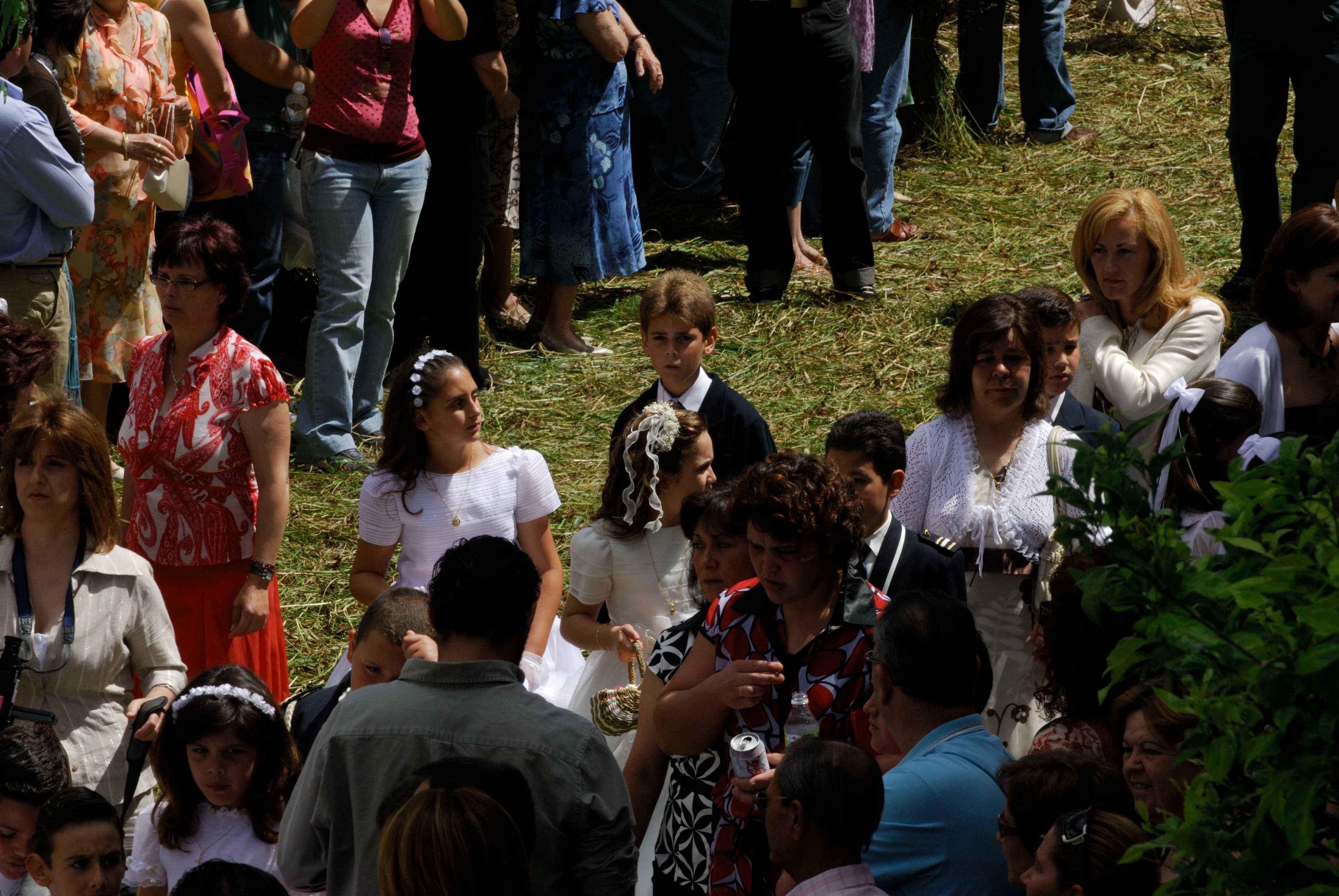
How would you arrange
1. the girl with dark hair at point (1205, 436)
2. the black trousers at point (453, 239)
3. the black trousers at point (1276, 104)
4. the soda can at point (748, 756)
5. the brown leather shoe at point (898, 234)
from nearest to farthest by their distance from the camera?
the soda can at point (748, 756)
the girl with dark hair at point (1205, 436)
the black trousers at point (453, 239)
the black trousers at point (1276, 104)
the brown leather shoe at point (898, 234)

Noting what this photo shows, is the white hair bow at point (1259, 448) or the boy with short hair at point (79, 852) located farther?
the white hair bow at point (1259, 448)

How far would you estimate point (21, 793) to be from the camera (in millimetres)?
3660

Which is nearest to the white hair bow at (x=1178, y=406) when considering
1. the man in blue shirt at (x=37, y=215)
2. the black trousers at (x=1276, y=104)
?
the black trousers at (x=1276, y=104)

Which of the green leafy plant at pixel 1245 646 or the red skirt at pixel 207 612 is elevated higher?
the green leafy plant at pixel 1245 646

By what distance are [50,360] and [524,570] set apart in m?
2.57

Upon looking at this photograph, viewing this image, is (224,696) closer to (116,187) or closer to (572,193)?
(116,187)

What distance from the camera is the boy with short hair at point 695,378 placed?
16.0ft

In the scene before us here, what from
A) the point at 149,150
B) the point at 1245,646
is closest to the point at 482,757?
the point at 1245,646

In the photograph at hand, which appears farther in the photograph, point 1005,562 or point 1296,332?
point 1296,332

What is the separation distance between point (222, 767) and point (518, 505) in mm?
1419

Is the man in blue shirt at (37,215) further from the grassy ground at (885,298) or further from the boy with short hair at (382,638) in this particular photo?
the boy with short hair at (382,638)

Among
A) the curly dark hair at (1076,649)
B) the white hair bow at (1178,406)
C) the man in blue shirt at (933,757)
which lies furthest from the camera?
the white hair bow at (1178,406)

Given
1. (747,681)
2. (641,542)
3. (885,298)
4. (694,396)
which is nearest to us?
(747,681)

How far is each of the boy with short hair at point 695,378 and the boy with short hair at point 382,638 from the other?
1170 millimetres
